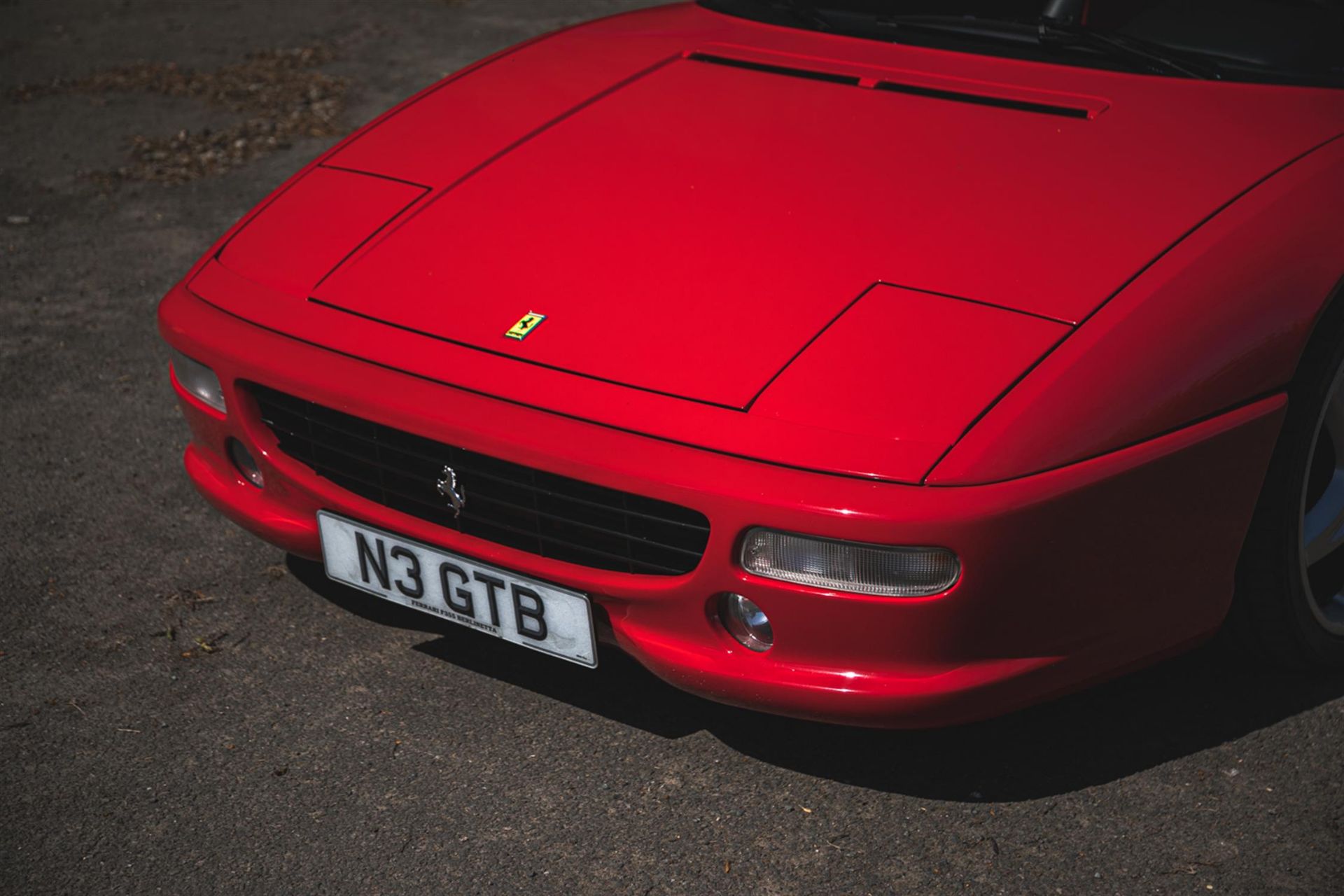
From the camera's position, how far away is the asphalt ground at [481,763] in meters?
2.25

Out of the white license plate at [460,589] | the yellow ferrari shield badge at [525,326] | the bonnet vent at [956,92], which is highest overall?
the bonnet vent at [956,92]

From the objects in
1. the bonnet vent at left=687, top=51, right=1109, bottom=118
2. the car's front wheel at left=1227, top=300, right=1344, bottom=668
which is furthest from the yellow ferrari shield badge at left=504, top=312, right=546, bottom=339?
the car's front wheel at left=1227, top=300, right=1344, bottom=668

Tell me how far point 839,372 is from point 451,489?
69cm

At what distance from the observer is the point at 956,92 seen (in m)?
2.81

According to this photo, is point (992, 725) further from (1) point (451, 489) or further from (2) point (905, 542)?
(1) point (451, 489)

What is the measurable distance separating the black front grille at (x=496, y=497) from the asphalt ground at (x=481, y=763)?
0.46 m

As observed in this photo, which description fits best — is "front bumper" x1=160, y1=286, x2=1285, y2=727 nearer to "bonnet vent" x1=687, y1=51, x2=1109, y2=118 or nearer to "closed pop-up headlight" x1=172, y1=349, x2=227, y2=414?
"closed pop-up headlight" x1=172, y1=349, x2=227, y2=414

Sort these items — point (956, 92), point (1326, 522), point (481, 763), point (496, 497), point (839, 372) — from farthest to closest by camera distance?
point (956, 92) → point (1326, 522) → point (481, 763) → point (496, 497) → point (839, 372)

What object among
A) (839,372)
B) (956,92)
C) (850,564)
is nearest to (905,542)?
(850,564)

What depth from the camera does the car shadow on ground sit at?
246 centimetres

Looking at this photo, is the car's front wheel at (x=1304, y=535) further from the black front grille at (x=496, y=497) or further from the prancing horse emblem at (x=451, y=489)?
the prancing horse emblem at (x=451, y=489)

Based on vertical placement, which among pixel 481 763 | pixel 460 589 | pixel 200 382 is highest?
pixel 200 382

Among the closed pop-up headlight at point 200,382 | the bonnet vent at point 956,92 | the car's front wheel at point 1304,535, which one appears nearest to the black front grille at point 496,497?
the closed pop-up headlight at point 200,382

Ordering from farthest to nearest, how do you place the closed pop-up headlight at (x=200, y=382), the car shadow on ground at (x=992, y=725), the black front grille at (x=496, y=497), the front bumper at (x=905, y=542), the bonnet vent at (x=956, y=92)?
the bonnet vent at (x=956, y=92)
the closed pop-up headlight at (x=200, y=382)
the car shadow on ground at (x=992, y=725)
the black front grille at (x=496, y=497)
the front bumper at (x=905, y=542)
